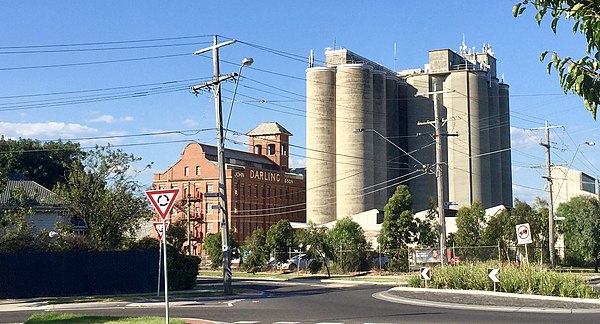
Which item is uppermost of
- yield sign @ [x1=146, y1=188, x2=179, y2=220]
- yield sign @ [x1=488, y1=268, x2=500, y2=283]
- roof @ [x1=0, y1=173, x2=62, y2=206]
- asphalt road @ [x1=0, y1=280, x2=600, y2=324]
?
roof @ [x1=0, y1=173, x2=62, y2=206]

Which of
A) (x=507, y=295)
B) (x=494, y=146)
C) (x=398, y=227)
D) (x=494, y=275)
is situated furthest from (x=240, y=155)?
(x=507, y=295)

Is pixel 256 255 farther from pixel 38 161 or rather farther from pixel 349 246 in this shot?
pixel 38 161

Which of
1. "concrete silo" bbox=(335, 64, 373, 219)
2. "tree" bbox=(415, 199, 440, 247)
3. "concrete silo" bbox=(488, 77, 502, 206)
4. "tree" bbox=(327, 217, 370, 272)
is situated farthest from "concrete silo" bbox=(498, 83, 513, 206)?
"tree" bbox=(327, 217, 370, 272)

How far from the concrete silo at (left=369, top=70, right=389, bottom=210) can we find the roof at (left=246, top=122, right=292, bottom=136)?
2030 cm

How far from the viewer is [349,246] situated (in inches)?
2365

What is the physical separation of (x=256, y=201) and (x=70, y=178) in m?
62.0

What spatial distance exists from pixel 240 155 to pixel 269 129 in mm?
9226

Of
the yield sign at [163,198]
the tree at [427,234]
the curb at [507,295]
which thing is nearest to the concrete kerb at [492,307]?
the curb at [507,295]

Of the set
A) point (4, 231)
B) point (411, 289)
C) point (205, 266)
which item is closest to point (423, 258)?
point (411, 289)

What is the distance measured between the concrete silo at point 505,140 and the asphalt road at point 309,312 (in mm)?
83337

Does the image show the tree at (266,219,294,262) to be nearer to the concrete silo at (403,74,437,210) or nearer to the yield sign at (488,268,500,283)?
the concrete silo at (403,74,437,210)

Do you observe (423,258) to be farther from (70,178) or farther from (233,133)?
(70,178)

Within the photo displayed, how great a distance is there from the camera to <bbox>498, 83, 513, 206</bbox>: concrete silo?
109 meters

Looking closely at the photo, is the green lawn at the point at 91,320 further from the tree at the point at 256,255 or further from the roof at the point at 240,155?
the roof at the point at 240,155
